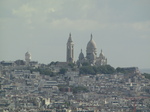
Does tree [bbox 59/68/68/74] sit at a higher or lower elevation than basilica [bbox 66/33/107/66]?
lower

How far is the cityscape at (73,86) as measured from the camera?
85125 millimetres

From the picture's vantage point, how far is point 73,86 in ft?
368

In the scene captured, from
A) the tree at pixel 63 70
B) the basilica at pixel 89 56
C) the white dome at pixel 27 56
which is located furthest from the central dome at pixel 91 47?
the tree at pixel 63 70

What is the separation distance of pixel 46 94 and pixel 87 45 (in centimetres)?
3880

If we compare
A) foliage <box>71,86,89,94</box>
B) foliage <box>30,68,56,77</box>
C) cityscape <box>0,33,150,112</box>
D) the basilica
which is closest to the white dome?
cityscape <box>0,33,150,112</box>

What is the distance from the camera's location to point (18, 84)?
111375mm

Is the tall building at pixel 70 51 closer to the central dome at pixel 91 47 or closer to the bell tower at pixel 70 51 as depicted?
the bell tower at pixel 70 51

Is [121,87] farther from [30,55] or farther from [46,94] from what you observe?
[30,55]

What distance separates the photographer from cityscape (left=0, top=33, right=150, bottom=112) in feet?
279

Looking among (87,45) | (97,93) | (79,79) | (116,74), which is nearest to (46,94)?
(97,93)

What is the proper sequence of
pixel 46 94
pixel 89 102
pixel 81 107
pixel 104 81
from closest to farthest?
pixel 81 107 → pixel 89 102 → pixel 46 94 → pixel 104 81

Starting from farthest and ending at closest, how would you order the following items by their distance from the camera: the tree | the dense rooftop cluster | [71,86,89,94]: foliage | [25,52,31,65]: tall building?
1. [25,52,31,65]: tall building
2. the tree
3. [71,86,89,94]: foliage
4. the dense rooftop cluster

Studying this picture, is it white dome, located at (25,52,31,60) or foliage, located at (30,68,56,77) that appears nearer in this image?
foliage, located at (30,68,56,77)

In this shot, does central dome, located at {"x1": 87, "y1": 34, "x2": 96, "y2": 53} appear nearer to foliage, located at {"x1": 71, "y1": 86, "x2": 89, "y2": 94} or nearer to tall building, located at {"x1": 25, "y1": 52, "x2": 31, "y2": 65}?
tall building, located at {"x1": 25, "y1": 52, "x2": 31, "y2": 65}
